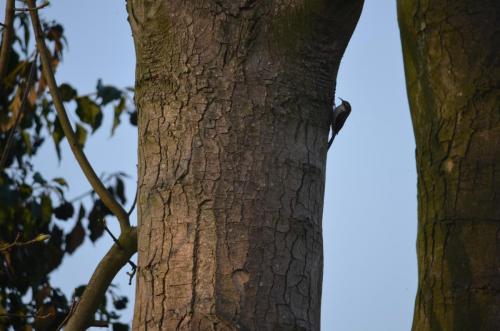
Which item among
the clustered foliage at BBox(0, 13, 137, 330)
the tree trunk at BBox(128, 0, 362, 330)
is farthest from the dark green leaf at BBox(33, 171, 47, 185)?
the tree trunk at BBox(128, 0, 362, 330)

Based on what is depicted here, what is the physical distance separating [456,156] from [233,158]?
0.69 meters

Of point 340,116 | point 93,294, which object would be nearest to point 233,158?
point 93,294

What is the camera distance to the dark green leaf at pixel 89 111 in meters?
3.74

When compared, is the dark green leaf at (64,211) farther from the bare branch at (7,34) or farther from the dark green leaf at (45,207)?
the bare branch at (7,34)

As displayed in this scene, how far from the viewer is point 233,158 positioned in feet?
5.70

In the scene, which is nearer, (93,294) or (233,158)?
(233,158)

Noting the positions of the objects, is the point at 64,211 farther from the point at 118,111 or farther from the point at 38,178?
the point at 118,111

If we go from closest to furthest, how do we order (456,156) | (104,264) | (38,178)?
(456,156) → (104,264) → (38,178)

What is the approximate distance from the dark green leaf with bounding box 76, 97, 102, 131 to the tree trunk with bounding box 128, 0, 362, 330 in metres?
1.83

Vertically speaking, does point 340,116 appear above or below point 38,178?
above

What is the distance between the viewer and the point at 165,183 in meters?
1.79

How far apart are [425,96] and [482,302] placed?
596 mm

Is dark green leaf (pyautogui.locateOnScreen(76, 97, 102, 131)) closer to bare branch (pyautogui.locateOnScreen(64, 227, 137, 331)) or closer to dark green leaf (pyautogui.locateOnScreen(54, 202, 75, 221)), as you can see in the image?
dark green leaf (pyautogui.locateOnScreen(54, 202, 75, 221))

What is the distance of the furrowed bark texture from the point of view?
199cm
